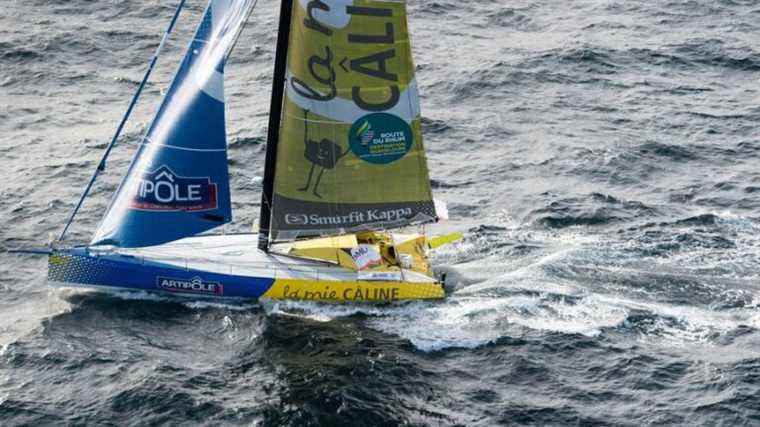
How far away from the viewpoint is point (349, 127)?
46.3m

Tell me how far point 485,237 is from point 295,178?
8.75 meters

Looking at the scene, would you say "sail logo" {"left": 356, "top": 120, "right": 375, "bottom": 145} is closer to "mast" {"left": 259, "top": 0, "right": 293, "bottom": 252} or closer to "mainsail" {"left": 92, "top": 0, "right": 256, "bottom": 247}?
"mast" {"left": 259, "top": 0, "right": 293, "bottom": 252}

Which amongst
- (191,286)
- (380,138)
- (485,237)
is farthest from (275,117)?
(485,237)

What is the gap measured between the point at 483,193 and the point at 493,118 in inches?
317

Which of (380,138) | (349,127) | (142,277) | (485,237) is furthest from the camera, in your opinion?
(485,237)

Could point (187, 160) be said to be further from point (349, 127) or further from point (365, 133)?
point (365, 133)

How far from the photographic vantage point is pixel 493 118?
61.9 meters

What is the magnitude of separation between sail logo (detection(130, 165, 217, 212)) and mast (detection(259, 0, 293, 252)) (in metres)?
2.12

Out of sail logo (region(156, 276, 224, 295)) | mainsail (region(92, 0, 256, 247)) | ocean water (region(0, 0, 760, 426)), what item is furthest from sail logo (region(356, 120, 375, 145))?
sail logo (region(156, 276, 224, 295))

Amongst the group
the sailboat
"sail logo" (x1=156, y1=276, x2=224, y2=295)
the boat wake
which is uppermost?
the sailboat

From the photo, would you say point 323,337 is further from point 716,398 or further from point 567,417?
point 716,398

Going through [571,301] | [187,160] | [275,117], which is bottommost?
[571,301]

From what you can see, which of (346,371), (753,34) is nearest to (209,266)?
(346,371)

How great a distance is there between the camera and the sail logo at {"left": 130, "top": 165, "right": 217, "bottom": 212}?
46094mm
